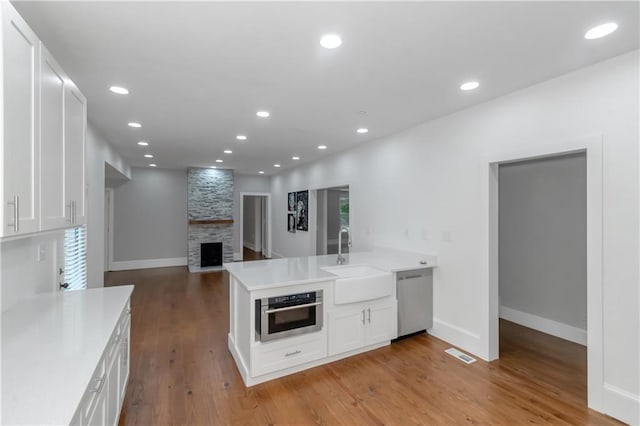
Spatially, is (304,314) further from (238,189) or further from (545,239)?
(238,189)

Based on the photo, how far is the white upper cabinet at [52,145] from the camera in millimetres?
1554

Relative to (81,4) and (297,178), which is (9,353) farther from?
(297,178)

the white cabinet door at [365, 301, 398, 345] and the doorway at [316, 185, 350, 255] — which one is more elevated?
the doorway at [316, 185, 350, 255]

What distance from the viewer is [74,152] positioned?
2025 mm

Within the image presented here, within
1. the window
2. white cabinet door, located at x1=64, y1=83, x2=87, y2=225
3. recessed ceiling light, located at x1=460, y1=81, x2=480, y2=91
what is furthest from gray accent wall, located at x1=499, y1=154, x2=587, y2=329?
the window

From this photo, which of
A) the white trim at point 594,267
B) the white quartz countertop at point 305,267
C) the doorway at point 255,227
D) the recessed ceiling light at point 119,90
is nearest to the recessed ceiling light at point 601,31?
the white trim at point 594,267

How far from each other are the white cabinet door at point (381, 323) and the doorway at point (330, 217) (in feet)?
10.6

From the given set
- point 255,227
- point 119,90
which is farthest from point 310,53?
point 255,227

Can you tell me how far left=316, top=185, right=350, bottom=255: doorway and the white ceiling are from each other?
349 centimetres

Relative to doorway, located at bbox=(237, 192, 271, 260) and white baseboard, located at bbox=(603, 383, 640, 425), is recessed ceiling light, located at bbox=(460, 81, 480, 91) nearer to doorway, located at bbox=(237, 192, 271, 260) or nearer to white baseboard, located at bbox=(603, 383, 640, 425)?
white baseboard, located at bbox=(603, 383, 640, 425)

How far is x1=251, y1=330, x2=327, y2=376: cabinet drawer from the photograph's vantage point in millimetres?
2551

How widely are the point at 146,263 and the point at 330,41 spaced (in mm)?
7787

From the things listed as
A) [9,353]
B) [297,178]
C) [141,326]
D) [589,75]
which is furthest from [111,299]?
[297,178]

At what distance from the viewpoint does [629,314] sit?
2.10 m
